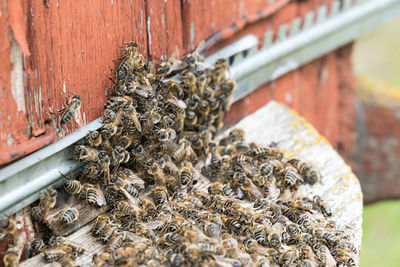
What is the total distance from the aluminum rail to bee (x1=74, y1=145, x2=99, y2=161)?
0.05 metres

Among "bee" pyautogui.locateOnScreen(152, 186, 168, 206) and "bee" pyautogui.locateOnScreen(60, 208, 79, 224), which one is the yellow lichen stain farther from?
"bee" pyautogui.locateOnScreen(60, 208, 79, 224)

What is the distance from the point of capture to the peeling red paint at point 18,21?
2045mm

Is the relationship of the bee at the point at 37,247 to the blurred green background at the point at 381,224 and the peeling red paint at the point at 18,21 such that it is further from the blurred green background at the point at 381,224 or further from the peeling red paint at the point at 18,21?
the blurred green background at the point at 381,224

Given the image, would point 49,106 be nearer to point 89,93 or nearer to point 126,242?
point 89,93

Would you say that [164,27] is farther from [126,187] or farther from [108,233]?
[108,233]

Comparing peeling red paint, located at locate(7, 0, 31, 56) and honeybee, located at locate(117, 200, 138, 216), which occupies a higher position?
peeling red paint, located at locate(7, 0, 31, 56)

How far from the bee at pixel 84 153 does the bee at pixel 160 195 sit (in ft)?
1.18

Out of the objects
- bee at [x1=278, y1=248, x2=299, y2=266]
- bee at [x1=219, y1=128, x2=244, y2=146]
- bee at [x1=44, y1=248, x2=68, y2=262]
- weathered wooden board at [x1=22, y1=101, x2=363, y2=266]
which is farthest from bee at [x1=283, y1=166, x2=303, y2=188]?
bee at [x1=44, y1=248, x2=68, y2=262]

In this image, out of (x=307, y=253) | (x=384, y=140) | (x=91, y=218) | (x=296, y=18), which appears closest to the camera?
(x=307, y=253)

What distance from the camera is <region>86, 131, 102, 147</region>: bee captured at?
2.51 meters

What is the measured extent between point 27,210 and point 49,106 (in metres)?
0.49

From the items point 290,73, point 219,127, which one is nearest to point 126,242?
point 219,127

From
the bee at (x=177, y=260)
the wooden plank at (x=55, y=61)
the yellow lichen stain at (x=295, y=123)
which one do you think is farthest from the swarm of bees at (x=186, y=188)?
the yellow lichen stain at (x=295, y=123)

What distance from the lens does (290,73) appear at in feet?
14.8
